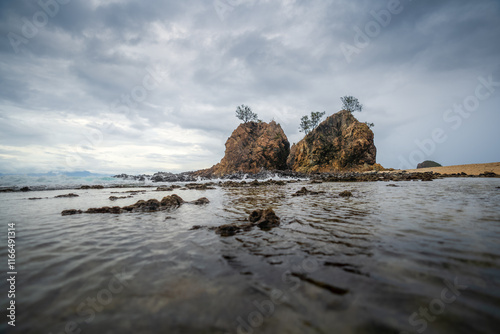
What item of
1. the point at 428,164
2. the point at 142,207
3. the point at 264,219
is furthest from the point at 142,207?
the point at 428,164

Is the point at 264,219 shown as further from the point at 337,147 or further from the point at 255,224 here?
the point at 337,147

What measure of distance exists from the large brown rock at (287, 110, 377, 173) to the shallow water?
5941 cm

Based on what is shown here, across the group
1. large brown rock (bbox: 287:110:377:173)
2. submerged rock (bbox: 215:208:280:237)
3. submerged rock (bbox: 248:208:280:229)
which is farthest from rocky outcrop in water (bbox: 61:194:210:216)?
large brown rock (bbox: 287:110:377:173)

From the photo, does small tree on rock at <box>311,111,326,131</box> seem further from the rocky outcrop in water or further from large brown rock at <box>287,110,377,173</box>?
the rocky outcrop in water

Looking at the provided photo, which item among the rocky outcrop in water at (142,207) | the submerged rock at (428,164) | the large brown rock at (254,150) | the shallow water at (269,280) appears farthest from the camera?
the large brown rock at (254,150)

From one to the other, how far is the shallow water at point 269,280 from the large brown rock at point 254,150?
218 feet

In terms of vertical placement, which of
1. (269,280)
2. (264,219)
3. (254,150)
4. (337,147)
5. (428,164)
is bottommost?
(269,280)

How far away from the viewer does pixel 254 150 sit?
75562 millimetres

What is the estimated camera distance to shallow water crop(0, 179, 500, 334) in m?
2.23

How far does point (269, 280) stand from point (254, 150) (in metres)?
72.9

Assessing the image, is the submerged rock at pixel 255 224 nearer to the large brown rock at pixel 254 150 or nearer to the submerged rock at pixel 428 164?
the large brown rock at pixel 254 150

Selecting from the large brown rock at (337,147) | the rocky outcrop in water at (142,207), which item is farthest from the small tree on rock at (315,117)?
the rocky outcrop in water at (142,207)

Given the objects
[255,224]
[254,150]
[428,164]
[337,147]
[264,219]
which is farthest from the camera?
[254,150]

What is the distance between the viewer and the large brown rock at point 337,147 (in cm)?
5925
